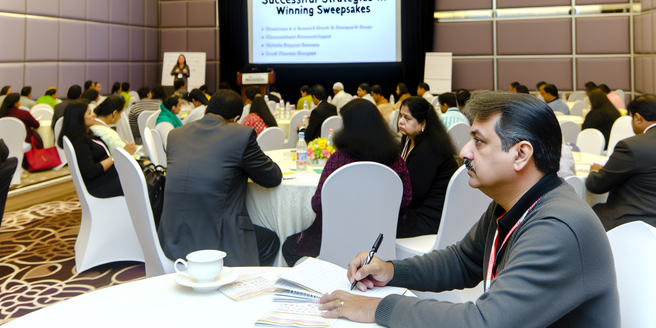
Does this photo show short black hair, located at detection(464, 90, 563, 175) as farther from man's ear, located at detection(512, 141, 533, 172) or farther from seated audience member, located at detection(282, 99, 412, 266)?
seated audience member, located at detection(282, 99, 412, 266)

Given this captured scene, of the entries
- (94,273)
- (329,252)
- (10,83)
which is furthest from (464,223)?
(10,83)

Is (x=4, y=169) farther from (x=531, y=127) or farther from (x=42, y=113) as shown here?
(x=42, y=113)

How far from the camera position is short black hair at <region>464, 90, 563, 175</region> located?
109cm

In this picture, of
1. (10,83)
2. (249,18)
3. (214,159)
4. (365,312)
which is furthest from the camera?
(249,18)

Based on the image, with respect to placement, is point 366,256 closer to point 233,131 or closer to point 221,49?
point 233,131

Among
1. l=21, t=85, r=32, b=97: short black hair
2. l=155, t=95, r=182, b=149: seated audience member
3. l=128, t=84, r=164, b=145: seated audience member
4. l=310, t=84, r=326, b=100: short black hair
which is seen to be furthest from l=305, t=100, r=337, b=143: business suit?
l=21, t=85, r=32, b=97: short black hair

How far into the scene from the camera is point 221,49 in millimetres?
11766

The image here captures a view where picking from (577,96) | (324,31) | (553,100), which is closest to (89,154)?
(553,100)

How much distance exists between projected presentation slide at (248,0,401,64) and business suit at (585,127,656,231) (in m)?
8.27

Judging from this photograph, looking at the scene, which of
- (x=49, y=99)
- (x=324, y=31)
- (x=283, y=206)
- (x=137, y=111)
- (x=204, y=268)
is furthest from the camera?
(x=324, y=31)

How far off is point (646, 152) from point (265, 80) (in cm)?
846

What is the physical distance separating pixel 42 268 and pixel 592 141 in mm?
4399

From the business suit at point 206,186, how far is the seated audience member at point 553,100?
5.84m

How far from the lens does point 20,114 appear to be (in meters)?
5.98
